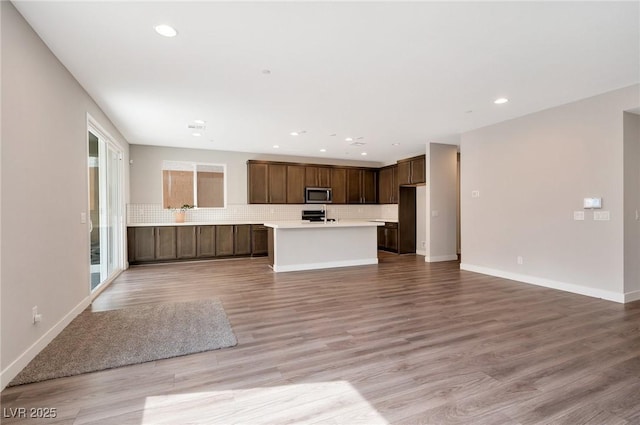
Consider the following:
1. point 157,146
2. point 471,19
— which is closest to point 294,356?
point 471,19

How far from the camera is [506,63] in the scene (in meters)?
3.15

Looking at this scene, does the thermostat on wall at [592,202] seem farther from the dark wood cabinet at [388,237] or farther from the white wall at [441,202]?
the dark wood cabinet at [388,237]

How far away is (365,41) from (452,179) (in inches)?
→ 206

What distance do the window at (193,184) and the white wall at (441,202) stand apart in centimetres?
501

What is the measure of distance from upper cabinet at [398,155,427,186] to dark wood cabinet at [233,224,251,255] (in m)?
4.10

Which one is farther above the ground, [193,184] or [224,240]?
[193,184]

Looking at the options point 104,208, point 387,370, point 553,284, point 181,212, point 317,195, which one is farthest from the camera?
point 317,195

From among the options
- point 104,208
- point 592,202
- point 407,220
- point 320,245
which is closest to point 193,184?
point 104,208

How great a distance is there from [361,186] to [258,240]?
11.5 ft

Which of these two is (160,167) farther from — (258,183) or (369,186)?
(369,186)

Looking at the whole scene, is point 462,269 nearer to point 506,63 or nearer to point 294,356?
point 506,63

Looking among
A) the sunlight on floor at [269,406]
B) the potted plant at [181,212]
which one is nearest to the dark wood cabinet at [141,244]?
the potted plant at [181,212]

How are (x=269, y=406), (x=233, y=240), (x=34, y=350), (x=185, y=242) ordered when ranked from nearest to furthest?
(x=269, y=406) → (x=34, y=350) → (x=185, y=242) → (x=233, y=240)

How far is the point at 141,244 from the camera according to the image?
6.66 m
